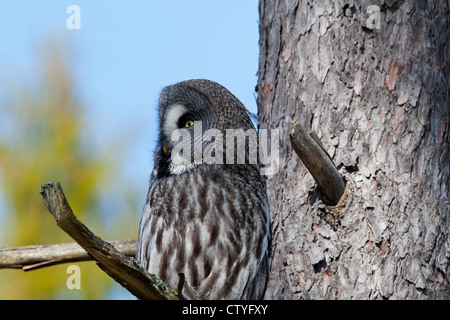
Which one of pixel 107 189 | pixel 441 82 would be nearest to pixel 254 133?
pixel 441 82

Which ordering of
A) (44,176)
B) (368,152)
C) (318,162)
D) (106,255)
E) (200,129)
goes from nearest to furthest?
(106,255) → (318,162) → (368,152) → (200,129) → (44,176)

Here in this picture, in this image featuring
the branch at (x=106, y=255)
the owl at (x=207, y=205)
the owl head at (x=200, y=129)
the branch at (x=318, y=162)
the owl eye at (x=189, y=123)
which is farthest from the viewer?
the owl eye at (x=189, y=123)

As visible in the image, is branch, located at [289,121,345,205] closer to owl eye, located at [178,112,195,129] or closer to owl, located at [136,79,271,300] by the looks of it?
owl, located at [136,79,271,300]

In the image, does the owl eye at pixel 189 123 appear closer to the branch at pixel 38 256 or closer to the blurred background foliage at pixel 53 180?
the branch at pixel 38 256

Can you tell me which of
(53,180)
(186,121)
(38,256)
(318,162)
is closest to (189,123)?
(186,121)

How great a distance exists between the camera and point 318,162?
2.71 meters

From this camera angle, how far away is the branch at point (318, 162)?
2574mm

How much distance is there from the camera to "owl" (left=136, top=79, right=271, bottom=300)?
3393 millimetres

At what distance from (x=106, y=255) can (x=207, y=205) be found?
1244 millimetres

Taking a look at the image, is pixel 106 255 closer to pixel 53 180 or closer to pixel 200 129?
pixel 200 129

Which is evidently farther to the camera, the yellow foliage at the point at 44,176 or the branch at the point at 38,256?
the yellow foliage at the point at 44,176

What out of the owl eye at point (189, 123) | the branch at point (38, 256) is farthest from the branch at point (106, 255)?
the owl eye at point (189, 123)

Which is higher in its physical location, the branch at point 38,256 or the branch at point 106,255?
the branch at point 106,255
